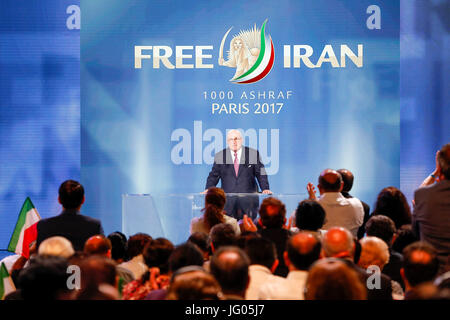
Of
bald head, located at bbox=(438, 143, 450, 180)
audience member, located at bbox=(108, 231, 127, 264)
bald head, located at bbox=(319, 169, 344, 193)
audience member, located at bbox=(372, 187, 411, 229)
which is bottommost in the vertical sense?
audience member, located at bbox=(108, 231, 127, 264)

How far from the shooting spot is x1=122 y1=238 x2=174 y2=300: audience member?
9.09ft

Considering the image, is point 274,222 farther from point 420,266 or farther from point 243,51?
point 243,51

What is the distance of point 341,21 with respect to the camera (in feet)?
24.0

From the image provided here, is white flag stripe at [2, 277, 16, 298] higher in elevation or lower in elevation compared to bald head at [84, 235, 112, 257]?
lower

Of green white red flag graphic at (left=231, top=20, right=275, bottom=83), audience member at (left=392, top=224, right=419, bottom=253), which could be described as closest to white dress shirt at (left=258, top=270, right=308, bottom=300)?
audience member at (left=392, top=224, right=419, bottom=253)

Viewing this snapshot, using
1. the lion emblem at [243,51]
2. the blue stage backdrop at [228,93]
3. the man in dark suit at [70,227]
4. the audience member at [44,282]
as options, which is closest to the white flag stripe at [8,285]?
the man in dark suit at [70,227]

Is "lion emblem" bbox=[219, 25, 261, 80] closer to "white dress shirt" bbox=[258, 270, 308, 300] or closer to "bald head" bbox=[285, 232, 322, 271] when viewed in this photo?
"bald head" bbox=[285, 232, 322, 271]

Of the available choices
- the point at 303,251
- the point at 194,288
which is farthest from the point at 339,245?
the point at 194,288

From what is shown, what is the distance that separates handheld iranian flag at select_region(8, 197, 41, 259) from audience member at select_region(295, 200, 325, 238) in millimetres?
1897

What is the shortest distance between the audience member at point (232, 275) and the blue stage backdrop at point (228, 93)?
5.06 metres

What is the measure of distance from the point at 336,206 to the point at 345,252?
1167 millimetres

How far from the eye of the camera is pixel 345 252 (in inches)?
110

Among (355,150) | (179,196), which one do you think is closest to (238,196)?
(179,196)

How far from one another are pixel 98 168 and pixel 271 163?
2312 mm
